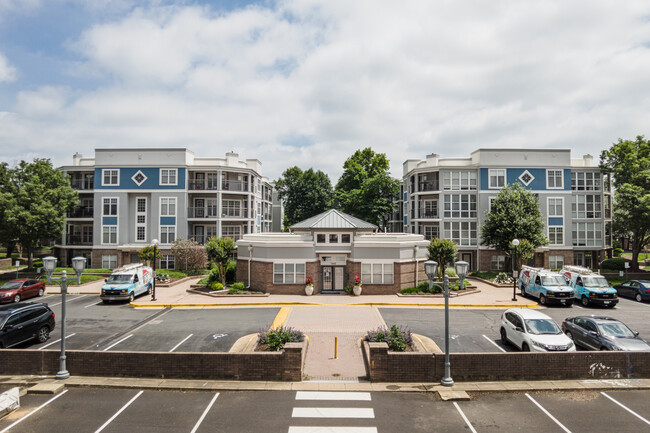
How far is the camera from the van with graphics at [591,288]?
82.0 feet

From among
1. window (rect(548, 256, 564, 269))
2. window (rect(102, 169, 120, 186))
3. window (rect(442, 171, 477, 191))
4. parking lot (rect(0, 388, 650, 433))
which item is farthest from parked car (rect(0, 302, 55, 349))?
window (rect(548, 256, 564, 269))

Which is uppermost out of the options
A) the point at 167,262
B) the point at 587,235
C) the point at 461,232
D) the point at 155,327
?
the point at 461,232

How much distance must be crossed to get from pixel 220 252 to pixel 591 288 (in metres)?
26.3

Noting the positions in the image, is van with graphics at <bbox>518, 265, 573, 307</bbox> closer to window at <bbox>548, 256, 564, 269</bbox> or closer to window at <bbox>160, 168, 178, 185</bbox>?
window at <bbox>548, 256, 564, 269</bbox>

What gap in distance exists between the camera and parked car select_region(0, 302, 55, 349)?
15398 millimetres

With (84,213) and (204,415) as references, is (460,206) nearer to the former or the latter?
(204,415)

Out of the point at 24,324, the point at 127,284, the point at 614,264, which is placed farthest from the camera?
the point at 614,264

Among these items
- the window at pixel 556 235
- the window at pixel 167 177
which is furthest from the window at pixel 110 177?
the window at pixel 556 235

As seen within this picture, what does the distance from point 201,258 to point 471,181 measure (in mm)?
30753

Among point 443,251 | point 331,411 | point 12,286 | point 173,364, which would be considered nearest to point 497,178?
point 443,251

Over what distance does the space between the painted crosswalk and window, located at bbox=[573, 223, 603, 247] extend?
138ft

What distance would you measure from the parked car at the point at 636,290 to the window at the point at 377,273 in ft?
58.2

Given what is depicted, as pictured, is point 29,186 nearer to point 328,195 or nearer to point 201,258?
point 201,258

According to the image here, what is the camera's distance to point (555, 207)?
137 feet
